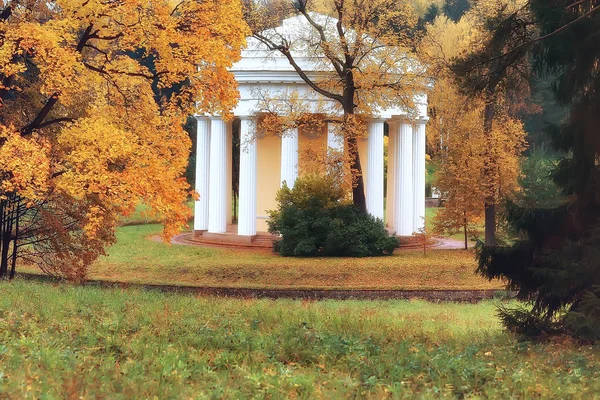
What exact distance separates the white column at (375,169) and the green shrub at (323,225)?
2898 millimetres

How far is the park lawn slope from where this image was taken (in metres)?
23.2

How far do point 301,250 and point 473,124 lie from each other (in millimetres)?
9728

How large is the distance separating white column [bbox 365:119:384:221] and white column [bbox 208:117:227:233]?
21.9ft

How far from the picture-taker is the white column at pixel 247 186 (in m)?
32.6

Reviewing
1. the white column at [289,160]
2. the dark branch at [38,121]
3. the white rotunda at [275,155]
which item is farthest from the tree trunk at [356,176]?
the dark branch at [38,121]

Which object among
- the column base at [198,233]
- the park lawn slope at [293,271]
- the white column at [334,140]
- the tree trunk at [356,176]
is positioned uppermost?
the white column at [334,140]

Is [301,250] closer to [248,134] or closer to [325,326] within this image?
[248,134]

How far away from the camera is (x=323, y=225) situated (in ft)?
94.0

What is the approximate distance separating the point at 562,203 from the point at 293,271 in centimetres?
1426

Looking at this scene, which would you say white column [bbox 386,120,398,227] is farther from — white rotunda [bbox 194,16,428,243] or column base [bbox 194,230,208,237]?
column base [bbox 194,230,208,237]

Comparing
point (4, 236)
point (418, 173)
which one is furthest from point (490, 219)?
point (4, 236)

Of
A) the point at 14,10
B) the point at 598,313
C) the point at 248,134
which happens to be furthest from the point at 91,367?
the point at 248,134

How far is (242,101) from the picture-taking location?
3238 centimetres

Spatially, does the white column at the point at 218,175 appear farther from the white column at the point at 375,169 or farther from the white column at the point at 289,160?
the white column at the point at 375,169
